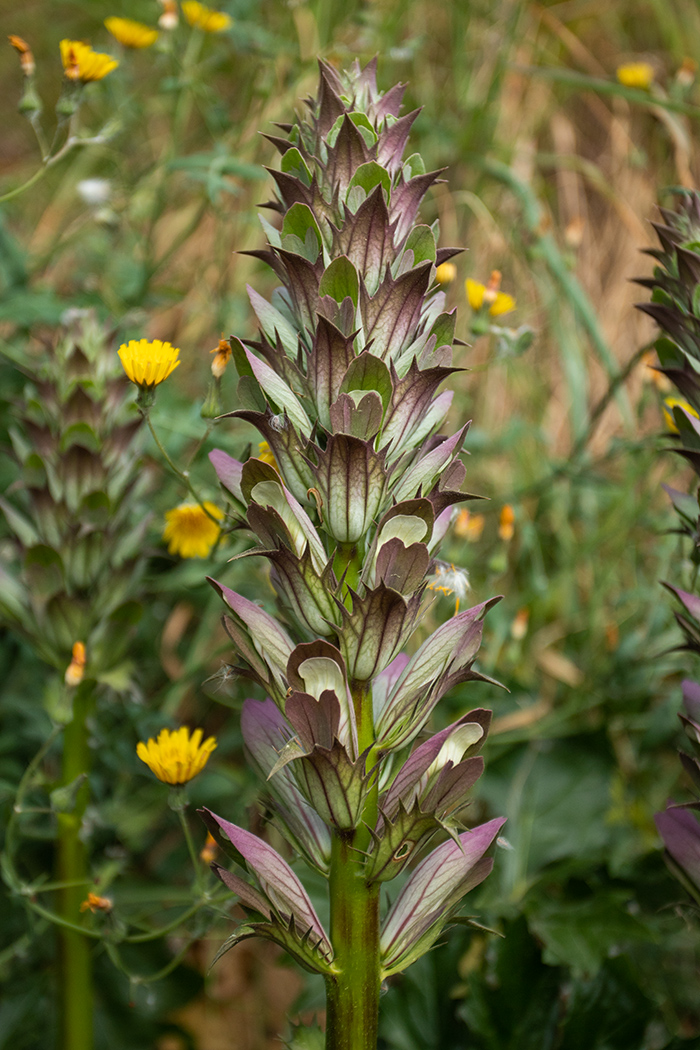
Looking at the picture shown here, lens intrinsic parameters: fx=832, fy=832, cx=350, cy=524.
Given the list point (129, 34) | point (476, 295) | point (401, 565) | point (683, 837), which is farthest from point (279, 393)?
point (129, 34)

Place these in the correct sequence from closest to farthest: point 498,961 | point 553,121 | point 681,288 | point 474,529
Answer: point 681,288 < point 498,961 < point 474,529 < point 553,121

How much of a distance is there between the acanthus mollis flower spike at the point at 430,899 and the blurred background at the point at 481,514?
25mm

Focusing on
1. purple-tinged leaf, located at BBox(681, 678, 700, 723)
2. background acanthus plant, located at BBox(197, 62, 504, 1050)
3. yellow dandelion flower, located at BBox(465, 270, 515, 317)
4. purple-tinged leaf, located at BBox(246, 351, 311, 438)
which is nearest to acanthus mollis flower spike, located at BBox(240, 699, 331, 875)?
background acanthus plant, located at BBox(197, 62, 504, 1050)

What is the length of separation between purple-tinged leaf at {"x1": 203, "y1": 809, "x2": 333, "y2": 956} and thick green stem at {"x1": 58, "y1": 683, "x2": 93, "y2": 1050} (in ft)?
1.29

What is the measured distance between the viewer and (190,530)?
37.6 inches

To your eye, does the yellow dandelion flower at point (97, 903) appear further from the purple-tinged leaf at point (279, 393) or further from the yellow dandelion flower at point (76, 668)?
the purple-tinged leaf at point (279, 393)

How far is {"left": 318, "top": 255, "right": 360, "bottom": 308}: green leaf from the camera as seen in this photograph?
0.56m

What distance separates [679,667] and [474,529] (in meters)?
0.35

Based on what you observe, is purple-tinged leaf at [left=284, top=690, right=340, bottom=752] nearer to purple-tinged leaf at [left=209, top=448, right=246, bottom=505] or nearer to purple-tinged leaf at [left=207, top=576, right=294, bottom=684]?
purple-tinged leaf at [left=207, top=576, right=294, bottom=684]

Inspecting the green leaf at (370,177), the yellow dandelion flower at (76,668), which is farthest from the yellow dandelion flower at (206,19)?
the yellow dandelion flower at (76,668)

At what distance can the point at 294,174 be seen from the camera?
636 mm

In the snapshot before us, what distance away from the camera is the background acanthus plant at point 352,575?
0.55 meters

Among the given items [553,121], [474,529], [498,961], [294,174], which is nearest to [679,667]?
[474,529]

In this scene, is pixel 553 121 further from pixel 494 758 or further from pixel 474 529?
pixel 494 758
